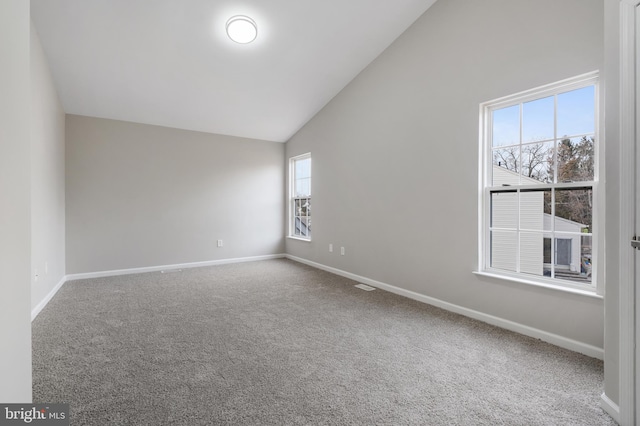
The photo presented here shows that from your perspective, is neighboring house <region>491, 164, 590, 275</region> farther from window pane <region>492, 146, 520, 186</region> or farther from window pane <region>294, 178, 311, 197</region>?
window pane <region>294, 178, 311, 197</region>

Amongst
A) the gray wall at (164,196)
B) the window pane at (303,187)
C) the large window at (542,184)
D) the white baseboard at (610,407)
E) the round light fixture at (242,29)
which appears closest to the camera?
the white baseboard at (610,407)

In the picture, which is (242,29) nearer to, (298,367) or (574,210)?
(298,367)

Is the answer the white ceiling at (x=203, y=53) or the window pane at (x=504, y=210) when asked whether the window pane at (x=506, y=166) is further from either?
the white ceiling at (x=203, y=53)

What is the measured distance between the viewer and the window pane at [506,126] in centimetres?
268

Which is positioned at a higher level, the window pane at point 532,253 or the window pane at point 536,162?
the window pane at point 536,162

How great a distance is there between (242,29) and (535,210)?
11.2 feet

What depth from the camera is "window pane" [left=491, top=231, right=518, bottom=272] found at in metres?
2.69

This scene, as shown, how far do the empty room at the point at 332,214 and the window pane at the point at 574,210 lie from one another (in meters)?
0.02

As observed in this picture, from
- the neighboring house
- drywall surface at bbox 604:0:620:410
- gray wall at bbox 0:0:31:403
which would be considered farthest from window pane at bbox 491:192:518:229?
gray wall at bbox 0:0:31:403

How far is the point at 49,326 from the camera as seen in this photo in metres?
2.70

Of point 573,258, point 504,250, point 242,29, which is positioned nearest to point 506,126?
point 504,250

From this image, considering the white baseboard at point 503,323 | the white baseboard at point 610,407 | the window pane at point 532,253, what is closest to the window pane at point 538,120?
the window pane at point 532,253

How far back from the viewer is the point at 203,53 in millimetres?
3596

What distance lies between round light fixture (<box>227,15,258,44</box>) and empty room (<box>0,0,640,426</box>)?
0.03 meters
